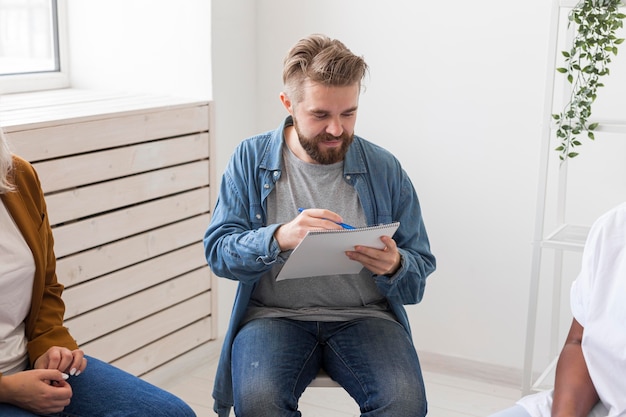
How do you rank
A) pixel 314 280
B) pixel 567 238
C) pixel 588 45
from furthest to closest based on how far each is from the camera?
1. pixel 567 238
2. pixel 588 45
3. pixel 314 280

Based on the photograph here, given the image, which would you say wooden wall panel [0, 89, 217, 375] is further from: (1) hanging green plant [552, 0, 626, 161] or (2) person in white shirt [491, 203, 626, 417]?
(2) person in white shirt [491, 203, 626, 417]

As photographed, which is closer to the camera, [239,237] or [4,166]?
[4,166]

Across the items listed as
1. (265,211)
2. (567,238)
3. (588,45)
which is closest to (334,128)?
(265,211)

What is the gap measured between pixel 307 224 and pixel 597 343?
0.62 meters

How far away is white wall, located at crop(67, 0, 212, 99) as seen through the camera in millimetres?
2994

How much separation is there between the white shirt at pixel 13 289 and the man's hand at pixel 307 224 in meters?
0.53

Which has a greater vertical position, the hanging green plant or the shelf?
the hanging green plant

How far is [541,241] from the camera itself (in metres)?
2.52

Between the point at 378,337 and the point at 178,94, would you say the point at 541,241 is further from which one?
the point at 178,94

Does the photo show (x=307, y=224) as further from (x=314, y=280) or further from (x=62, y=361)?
(x=62, y=361)

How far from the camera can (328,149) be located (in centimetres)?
201

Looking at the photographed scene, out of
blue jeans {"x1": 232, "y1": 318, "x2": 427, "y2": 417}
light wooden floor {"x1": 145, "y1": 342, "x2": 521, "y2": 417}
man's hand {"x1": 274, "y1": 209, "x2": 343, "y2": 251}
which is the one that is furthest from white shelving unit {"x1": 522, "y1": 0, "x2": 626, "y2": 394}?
man's hand {"x1": 274, "y1": 209, "x2": 343, "y2": 251}

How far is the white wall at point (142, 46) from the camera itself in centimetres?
299

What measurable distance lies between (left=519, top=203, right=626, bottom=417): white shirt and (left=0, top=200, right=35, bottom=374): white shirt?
3.31 feet
